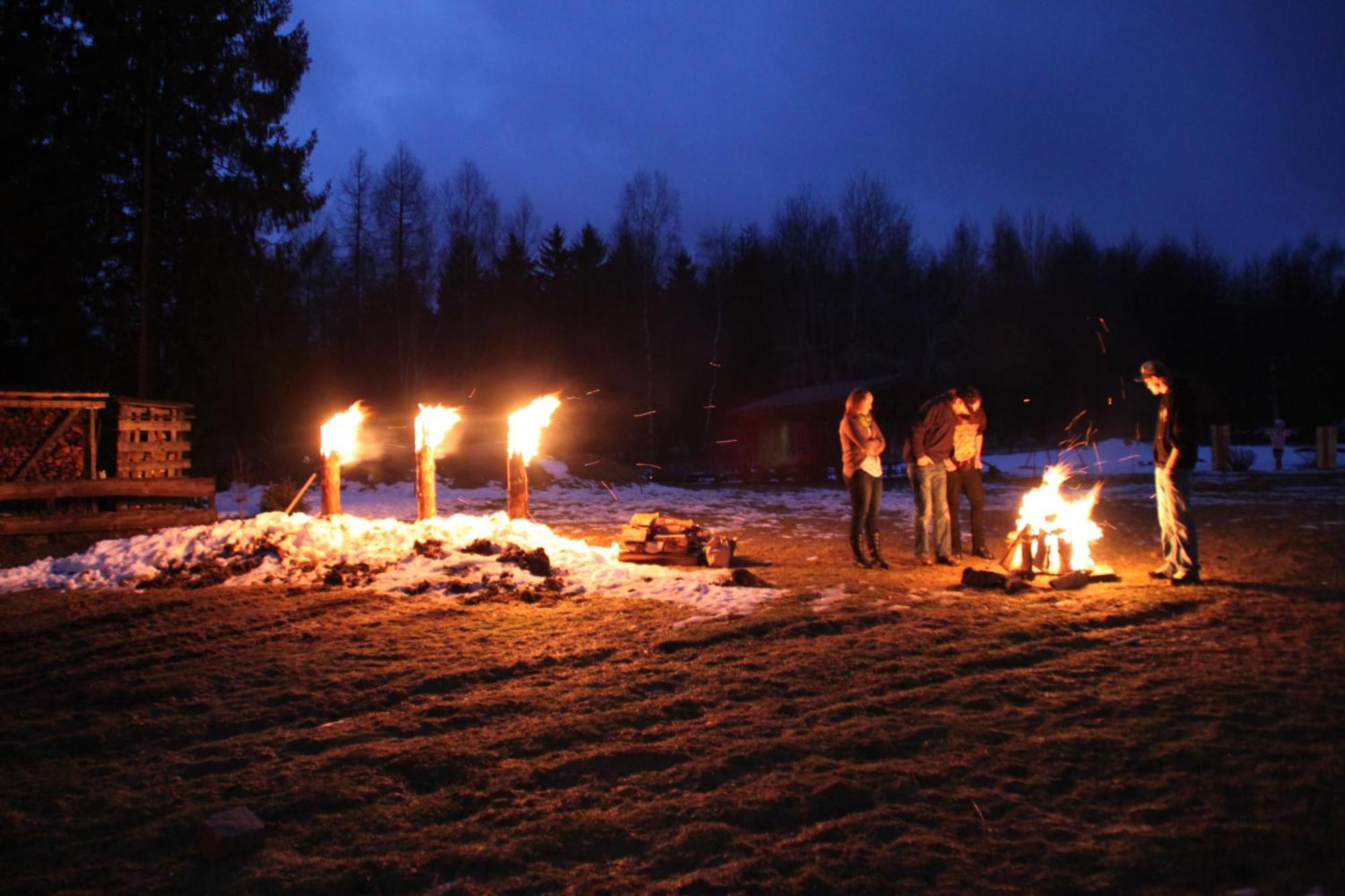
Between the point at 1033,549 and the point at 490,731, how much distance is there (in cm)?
628

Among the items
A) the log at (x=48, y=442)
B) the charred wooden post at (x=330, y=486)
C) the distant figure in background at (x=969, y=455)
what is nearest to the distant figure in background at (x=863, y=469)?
the distant figure in background at (x=969, y=455)

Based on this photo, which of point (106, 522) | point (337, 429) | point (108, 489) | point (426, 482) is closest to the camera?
point (426, 482)

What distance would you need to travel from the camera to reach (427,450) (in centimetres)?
1117

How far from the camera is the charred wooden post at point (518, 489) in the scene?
11.4 meters

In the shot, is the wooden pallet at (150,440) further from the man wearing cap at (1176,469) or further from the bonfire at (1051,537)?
the man wearing cap at (1176,469)

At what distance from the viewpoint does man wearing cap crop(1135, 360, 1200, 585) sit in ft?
24.7

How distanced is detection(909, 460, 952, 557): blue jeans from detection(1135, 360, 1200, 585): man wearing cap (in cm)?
206

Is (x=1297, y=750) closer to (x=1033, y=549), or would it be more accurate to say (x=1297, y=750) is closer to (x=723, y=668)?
(x=723, y=668)

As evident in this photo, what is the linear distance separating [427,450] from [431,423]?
356mm

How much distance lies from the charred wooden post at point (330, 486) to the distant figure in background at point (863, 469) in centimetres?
683

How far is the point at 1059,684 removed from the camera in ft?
16.1

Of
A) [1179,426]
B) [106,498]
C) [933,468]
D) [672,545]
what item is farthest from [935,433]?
[106,498]

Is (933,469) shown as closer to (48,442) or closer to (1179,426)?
(1179,426)

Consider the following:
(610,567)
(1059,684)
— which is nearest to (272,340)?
(610,567)
